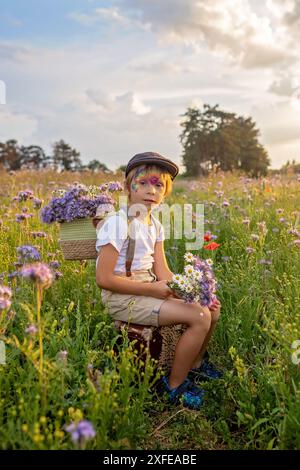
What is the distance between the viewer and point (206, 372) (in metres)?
3.01

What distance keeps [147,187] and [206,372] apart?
1.24m

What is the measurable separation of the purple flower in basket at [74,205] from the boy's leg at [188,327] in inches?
30.0

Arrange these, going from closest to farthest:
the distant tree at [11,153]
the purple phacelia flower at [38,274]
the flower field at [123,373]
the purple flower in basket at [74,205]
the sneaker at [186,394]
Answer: the purple phacelia flower at [38,274] → the flower field at [123,373] → the sneaker at [186,394] → the purple flower in basket at [74,205] → the distant tree at [11,153]

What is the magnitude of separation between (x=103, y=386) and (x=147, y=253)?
1097 mm

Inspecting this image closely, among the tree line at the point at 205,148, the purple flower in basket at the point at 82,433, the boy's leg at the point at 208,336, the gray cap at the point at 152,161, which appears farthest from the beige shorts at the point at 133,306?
the tree line at the point at 205,148

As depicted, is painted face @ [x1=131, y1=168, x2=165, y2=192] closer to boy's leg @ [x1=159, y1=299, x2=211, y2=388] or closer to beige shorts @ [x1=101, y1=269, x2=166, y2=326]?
beige shorts @ [x1=101, y1=269, x2=166, y2=326]

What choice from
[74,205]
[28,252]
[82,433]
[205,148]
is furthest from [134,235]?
[205,148]

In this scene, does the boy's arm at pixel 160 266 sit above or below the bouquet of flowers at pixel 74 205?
below

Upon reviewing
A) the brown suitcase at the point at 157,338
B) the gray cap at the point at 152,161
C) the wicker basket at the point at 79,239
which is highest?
the gray cap at the point at 152,161

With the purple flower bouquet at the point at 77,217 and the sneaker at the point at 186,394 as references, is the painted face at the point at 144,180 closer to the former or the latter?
the purple flower bouquet at the point at 77,217

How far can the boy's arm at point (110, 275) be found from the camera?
2.71m

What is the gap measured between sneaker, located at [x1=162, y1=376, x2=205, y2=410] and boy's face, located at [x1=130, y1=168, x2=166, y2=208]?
110 cm

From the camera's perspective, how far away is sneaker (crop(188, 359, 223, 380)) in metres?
2.96

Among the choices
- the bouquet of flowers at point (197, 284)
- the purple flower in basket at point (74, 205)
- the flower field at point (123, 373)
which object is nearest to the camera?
the flower field at point (123, 373)
